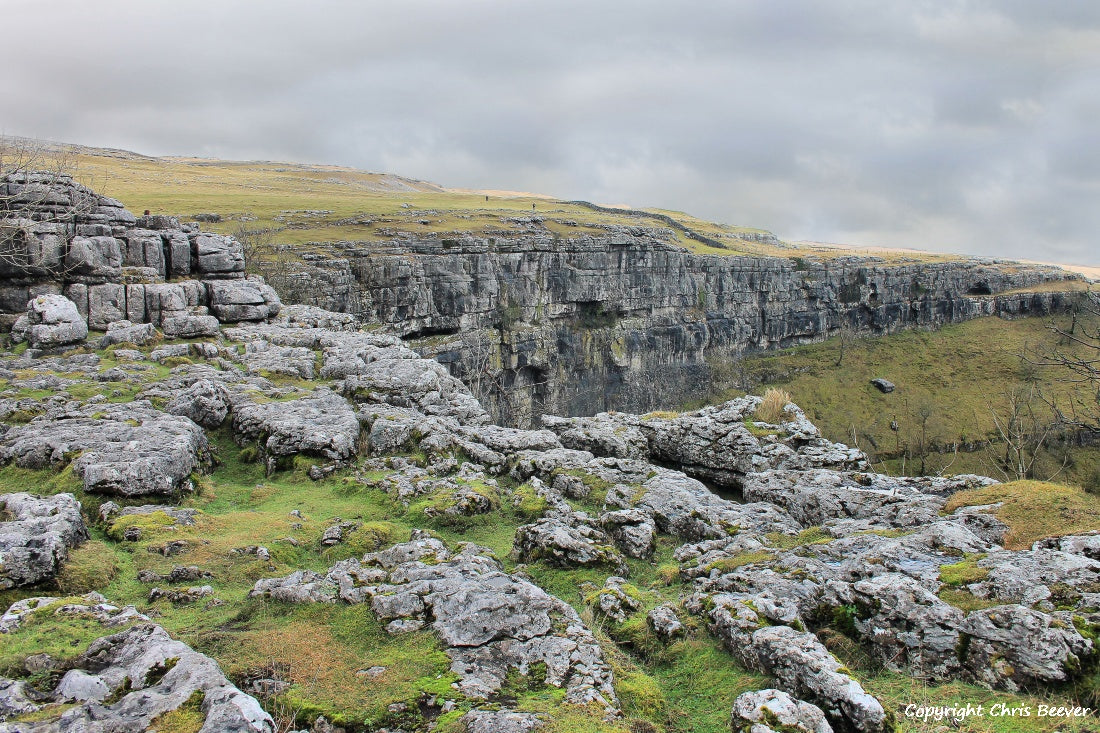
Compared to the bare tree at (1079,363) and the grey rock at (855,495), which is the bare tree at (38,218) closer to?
the grey rock at (855,495)

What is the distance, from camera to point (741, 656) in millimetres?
7754

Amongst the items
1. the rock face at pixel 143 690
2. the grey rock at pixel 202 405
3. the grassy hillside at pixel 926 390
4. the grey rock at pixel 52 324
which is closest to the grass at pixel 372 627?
the rock face at pixel 143 690

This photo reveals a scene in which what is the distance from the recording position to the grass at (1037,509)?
376 inches

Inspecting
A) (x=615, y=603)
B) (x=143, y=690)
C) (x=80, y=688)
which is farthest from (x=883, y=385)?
(x=80, y=688)

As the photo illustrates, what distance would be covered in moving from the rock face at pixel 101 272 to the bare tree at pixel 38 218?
0.11 ft

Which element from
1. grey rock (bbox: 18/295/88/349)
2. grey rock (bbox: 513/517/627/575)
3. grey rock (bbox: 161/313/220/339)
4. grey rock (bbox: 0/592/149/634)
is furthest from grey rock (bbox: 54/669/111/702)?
grey rock (bbox: 161/313/220/339)

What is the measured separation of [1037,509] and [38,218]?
30046 millimetres

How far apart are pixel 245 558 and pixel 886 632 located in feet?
32.0

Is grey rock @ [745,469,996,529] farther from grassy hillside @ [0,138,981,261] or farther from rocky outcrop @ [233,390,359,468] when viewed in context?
grassy hillside @ [0,138,981,261]

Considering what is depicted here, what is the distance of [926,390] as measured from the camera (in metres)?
96.1

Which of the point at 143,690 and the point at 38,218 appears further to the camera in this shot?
the point at 38,218

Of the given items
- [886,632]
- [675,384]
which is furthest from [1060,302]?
[886,632]

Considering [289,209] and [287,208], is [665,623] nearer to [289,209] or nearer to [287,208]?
[289,209]

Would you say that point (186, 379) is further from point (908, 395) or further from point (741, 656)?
point (908, 395)
